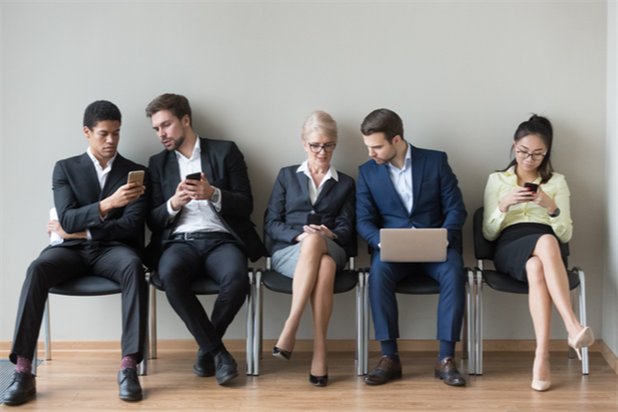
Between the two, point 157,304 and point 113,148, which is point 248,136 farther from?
point 157,304

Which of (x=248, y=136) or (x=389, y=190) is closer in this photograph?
(x=389, y=190)

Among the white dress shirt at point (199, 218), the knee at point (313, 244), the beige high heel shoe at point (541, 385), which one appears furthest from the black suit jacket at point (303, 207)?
the beige high heel shoe at point (541, 385)

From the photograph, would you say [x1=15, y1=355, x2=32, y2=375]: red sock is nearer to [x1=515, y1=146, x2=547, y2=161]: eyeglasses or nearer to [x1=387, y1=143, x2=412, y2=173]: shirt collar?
[x1=387, y1=143, x2=412, y2=173]: shirt collar

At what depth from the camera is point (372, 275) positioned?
122 inches

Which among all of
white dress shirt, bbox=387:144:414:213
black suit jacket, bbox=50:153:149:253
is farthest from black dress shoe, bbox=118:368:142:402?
white dress shirt, bbox=387:144:414:213

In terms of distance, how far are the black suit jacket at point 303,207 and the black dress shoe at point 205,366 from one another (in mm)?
715

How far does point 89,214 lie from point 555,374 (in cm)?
279

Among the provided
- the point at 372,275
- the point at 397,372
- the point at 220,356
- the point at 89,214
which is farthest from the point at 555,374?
the point at 89,214

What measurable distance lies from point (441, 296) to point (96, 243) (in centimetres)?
197

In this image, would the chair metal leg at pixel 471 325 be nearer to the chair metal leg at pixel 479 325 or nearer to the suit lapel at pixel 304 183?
the chair metal leg at pixel 479 325

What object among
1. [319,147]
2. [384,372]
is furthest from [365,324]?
[319,147]

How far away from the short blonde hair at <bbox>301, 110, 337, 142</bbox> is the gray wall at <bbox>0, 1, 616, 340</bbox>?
0.24 m

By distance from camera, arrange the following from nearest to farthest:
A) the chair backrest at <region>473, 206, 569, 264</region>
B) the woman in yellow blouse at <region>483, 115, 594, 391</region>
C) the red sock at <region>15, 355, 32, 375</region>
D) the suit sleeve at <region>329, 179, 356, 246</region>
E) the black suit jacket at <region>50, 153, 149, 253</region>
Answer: the red sock at <region>15, 355, 32, 375</region> < the woman in yellow blouse at <region>483, 115, 594, 391</region> < the black suit jacket at <region>50, 153, 149, 253</region> < the suit sleeve at <region>329, 179, 356, 246</region> < the chair backrest at <region>473, 206, 569, 264</region>

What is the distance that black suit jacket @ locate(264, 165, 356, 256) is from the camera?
3287 millimetres
